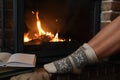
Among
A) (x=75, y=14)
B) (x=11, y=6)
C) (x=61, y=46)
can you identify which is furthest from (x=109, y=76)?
(x=11, y=6)

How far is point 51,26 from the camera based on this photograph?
191 cm

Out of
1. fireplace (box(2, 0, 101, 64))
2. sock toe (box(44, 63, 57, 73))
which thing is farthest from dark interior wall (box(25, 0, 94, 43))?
sock toe (box(44, 63, 57, 73))

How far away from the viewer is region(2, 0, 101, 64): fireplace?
1674mm

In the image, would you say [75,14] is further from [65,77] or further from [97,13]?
[65,77]

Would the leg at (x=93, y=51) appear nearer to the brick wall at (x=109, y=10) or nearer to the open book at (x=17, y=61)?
the open book at (x=17, y=61)

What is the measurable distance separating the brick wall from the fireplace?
54 millimetres

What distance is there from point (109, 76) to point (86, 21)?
458 mm

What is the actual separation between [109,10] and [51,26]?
41cm

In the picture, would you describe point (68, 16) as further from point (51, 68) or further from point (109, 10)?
point (51, 68)

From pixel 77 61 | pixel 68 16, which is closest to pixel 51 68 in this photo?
pixel 77 61

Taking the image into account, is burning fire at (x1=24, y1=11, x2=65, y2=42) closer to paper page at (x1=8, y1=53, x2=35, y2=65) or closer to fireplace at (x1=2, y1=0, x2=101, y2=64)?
fireplace at (x1=2, y1=0, x2=101, y2=64)

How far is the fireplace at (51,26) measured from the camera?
1.67 metres

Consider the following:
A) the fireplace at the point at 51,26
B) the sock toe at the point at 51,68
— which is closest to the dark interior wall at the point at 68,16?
the fireplace at the point at 51,26

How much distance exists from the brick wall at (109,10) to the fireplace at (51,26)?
0.18 feet
